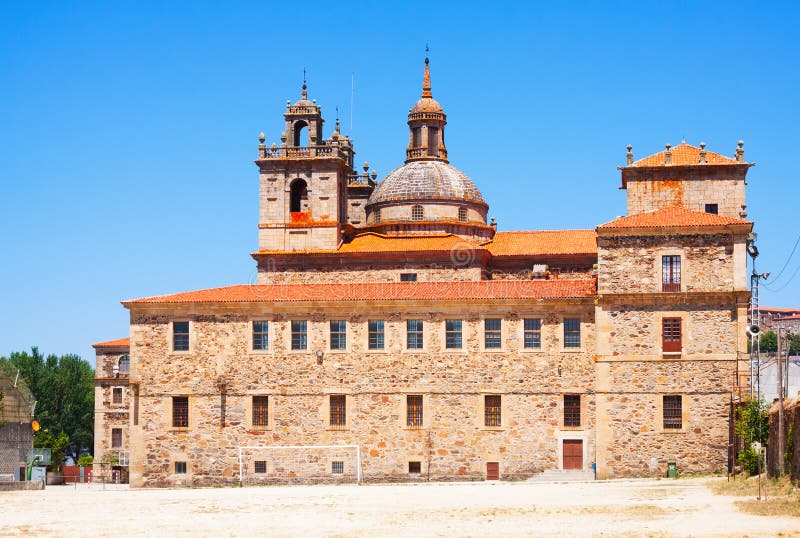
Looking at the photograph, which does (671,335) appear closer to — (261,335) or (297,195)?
(261,335)

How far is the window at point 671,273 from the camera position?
49719mm

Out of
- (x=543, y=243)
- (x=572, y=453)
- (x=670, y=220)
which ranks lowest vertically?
(x=572, y=453)

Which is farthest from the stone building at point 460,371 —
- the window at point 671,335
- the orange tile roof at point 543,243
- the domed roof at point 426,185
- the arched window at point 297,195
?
the domed roof at point 426,185

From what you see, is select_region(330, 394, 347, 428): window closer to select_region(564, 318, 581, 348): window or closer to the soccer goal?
the soccer goal

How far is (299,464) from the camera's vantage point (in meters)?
52.6

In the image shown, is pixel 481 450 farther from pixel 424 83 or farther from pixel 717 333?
pixel 424 83

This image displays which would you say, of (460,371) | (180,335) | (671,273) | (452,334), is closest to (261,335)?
(180,335)

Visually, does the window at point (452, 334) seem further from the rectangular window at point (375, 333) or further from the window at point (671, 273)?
the window at point (671, 273)

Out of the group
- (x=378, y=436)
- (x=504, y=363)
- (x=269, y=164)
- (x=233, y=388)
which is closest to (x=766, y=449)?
(x=504, y=363)

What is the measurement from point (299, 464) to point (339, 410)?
8.67ft

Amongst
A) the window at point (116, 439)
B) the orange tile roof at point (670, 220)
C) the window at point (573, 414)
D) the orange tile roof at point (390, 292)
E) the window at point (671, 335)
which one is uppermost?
the orange tile roof at point (670, 220)

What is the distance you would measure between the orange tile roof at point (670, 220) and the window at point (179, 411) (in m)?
18.1

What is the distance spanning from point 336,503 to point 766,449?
13595 millimetres

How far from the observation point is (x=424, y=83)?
75438 millimetres
